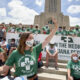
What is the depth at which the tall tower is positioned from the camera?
3609cm

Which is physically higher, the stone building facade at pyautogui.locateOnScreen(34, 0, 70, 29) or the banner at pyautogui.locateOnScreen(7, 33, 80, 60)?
the stone building facade at pyautogui.locateOnScreen(34, 0, 70, 29)

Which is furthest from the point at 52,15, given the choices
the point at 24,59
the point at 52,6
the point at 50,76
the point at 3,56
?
the point at 24,59

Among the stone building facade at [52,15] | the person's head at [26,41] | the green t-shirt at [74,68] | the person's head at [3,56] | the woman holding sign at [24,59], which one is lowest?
the green t-shirt at [74,68]

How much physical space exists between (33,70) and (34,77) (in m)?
0.13

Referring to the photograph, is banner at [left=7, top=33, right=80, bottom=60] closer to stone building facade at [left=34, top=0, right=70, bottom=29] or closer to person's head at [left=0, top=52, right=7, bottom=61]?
person's head at [left=0, top=52, right=7, bottom=61]

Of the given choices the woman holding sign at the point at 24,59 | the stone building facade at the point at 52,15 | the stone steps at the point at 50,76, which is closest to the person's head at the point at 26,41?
the woman holding sign at the point at 24,59

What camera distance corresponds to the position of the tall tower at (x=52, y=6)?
36094 millimetres

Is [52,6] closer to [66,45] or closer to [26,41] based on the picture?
[66,45]

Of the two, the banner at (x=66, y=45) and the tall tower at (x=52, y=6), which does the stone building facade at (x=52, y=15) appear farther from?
the banner at (x=66, y=45)

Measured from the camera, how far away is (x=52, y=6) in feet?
121

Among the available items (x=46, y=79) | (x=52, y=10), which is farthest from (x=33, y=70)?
(x=52, y=10)

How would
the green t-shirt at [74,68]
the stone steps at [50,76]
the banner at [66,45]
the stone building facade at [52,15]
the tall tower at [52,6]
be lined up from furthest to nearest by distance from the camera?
the tall tower at [52,6] → the stone building facade at [52,15] → the banner at [66,45] → the stone steps at [50,76] → the green t-shirt at [74,68]

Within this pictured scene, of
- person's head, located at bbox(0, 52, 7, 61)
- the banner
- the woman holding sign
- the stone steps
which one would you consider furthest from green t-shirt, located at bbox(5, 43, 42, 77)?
the banner

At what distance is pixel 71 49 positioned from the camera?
6.84 metres
